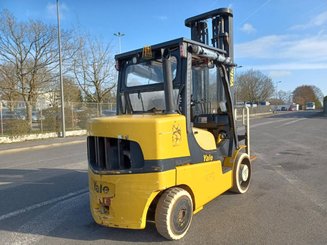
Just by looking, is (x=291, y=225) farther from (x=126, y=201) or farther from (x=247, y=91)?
(x=247, y=91)

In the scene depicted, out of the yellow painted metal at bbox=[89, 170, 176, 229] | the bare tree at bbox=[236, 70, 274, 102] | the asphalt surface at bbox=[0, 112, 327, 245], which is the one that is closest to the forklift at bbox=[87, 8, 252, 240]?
the yellow painted metal at bbox=[89, 170, 176, 229]

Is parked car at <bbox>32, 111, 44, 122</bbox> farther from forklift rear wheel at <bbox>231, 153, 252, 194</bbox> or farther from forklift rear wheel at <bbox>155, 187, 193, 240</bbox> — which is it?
forklift rear wheel at <bbox>155, 187, 193, 240</bbox>

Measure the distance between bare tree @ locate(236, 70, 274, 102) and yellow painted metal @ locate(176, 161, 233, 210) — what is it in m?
70.9

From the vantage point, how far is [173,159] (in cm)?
404

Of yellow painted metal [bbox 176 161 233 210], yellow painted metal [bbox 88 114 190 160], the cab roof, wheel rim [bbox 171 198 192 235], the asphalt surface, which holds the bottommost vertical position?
the asphalt surface

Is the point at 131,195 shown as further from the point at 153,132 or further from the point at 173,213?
the point at 153,132

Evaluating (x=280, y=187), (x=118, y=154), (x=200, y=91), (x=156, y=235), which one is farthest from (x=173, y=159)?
(x=280, y=187)

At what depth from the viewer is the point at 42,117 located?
66.2 ft

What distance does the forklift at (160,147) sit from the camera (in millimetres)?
3902

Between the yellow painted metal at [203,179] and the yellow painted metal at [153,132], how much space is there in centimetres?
28

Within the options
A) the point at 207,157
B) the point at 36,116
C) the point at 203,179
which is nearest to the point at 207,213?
the point at 203,179

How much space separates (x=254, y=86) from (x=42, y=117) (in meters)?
65.0

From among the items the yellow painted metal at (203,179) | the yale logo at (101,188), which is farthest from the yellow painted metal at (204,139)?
the yale logo at (101,188)

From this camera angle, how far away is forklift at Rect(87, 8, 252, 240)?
3902 mm
